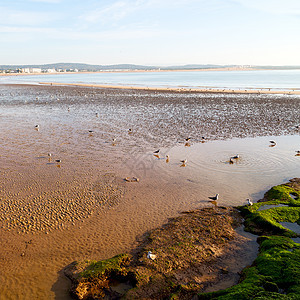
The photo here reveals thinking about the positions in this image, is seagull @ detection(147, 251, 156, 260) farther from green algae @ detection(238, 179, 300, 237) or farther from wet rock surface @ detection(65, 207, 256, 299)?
green algae @ detection(238, 179, 300, 237)

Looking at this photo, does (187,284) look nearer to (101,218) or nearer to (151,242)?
(151,242)

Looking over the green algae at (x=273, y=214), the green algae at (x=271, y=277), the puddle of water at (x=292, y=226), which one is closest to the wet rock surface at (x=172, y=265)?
the green algae at (x=271, y=277)

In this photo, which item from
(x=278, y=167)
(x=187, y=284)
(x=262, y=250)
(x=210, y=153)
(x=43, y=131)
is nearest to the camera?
(x=187, y=284)

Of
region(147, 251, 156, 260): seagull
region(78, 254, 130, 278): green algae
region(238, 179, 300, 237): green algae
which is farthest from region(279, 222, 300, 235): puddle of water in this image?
region(78, 254, 130, 278): green algae

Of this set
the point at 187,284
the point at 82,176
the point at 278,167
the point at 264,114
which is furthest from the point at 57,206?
Answer: the point at 264,114

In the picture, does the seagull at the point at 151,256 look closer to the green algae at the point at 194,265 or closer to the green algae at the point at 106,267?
the green algae at the point at 194,265

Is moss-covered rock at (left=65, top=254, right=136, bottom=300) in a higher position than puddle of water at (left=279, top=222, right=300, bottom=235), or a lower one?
lower

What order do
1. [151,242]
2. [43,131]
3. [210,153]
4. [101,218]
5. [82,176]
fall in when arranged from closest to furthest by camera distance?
[151,242] < [101,218] < [82,176] < [210,153] < [43,131]

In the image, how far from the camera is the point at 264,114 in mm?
35656

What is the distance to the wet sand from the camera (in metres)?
9.25

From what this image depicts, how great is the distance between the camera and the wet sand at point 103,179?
9.25 meters

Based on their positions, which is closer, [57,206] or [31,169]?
[57,206]

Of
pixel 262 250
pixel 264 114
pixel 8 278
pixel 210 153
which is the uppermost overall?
pixel 264 114

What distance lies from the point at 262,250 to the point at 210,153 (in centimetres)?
1156
